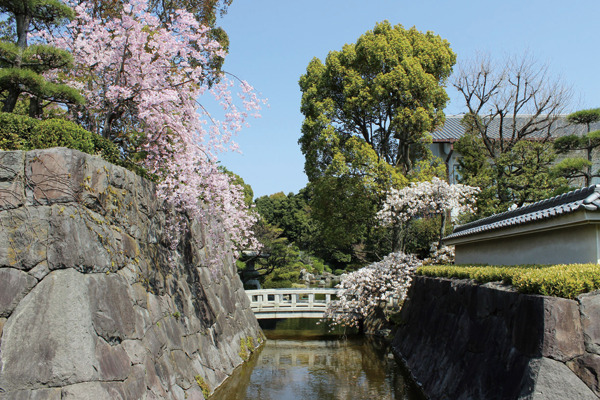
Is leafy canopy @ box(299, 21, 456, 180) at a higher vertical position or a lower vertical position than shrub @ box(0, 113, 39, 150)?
higher

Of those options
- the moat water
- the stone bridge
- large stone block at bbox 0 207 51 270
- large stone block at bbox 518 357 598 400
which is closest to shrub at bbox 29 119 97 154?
large stone block at bbox 0 207 51 270

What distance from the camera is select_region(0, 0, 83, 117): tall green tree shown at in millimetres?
8102

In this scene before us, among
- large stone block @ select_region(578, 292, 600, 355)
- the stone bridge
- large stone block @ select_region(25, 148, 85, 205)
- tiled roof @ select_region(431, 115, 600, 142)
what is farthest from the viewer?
tiled roof @ select_region(431, 115, 600, 142)

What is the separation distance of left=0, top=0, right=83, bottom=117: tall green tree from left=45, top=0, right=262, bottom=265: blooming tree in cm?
83

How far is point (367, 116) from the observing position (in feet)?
73.8

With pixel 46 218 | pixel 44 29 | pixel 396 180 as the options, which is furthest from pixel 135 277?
pixel 396 180

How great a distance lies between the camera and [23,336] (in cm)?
582

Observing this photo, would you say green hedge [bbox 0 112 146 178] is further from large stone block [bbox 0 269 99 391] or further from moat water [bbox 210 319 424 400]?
moat water [bbox 210 319 424 400]

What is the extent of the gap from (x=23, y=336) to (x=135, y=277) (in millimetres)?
2377

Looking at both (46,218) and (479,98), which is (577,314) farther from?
(479,98)

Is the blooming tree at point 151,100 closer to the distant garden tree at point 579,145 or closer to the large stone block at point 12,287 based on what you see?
the large stone block at point 12,287

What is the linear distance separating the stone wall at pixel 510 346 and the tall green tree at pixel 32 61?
7.94 m

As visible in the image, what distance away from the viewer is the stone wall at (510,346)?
5820mm

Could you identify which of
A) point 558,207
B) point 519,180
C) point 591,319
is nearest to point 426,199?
point 519,180
